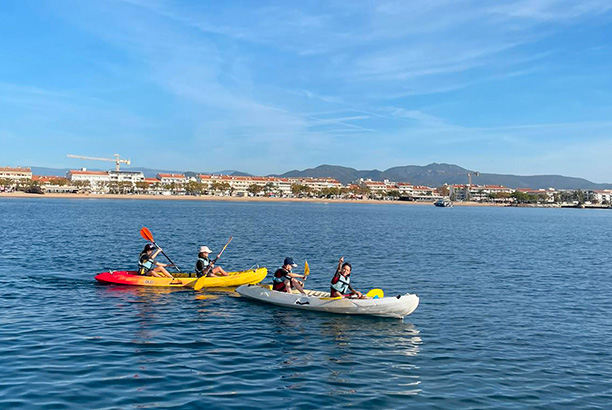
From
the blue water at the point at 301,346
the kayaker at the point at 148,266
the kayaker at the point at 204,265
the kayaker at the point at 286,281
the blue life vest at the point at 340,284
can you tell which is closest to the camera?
the blue water at the point at 301,346

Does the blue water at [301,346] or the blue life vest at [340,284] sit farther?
the blue life vest at [340,284]

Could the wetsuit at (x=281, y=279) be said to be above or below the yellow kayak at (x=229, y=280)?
above

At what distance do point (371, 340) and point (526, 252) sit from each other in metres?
31.3

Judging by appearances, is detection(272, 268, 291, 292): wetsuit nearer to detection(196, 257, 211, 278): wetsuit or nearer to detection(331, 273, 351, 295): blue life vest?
detection(331, 273, 351, 295): blue life vest

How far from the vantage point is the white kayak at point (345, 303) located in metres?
16.9

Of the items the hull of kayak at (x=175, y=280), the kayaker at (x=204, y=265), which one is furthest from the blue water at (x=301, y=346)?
the kayaker at (x=204, y=265)

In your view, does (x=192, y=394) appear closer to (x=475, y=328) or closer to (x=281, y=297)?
(x=281, y=297)

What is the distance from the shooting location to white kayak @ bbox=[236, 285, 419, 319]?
55.6 feet

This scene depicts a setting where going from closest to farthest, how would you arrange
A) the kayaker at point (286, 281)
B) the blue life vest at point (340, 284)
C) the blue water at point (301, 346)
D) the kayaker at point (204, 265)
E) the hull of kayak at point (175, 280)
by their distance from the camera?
the blue water at point (301, 346) < the blue life vest at point (340, 284) < the kayaker at point (286, 281) < the hull of kayak at point (175, 280) < the kayaker at point (204, 265)

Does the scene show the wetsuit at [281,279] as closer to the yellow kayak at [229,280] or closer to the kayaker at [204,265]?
the yellow kayak at [229,280]

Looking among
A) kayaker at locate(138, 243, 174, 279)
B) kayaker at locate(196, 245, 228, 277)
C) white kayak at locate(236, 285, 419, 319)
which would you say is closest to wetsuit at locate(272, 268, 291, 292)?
white kayak at locate(236, 285, 419, 319)

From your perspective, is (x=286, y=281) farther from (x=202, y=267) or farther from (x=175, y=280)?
(x=175, y=280)

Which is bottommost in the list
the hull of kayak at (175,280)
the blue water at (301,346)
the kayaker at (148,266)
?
the blue water at (301,346)

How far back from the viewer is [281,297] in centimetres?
1886
